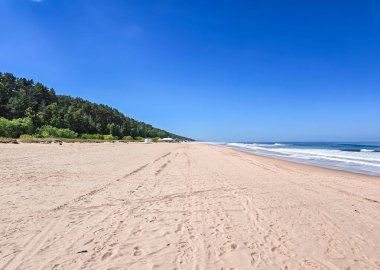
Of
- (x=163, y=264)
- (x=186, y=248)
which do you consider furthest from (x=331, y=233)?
(x=163, y=264)

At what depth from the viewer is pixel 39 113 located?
62.8 meters

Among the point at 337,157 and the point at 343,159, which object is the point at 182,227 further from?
the point at 337,157

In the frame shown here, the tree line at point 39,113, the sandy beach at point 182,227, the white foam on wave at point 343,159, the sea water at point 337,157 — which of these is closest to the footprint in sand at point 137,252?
the sandy beach at point 182,227

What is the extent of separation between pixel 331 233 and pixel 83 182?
300 inches

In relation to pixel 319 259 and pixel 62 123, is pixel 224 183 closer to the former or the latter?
pixel 319 259

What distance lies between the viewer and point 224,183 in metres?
9.73

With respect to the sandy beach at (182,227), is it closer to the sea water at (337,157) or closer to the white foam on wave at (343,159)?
the sea water at (337,157)

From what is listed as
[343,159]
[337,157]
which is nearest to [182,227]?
[343,159]

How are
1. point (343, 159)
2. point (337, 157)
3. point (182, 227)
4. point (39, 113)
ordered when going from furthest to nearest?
1. point (39, 113)
2. point (337, 157)
3. point (343, 159)
4. point (182, 227)

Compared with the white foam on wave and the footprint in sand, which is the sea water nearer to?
the white foam on wave

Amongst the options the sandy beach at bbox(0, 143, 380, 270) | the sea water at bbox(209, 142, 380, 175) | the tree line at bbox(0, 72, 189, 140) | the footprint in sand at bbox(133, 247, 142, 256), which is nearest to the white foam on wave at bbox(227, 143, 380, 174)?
the sea water at bbox(209, 142, 380, 175)

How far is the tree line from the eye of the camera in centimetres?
4825

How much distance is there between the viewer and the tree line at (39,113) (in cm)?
4825

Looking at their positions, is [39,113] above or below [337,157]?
above
